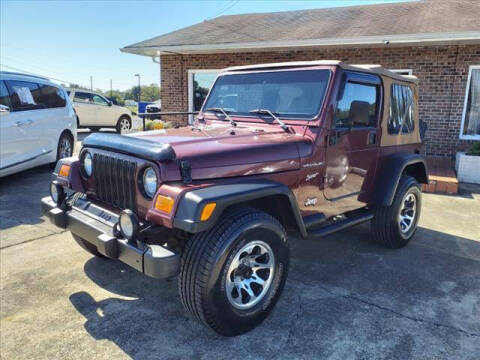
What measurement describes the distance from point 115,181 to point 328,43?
7.37 meters

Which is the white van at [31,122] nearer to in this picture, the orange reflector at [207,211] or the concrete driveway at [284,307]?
the concrete driveway at [284,307]

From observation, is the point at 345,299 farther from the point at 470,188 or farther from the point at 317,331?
the point at 470,188

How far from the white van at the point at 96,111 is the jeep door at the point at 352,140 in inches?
495

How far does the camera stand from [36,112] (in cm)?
677

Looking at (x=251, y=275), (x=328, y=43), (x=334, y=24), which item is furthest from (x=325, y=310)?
(x=334, y=24)

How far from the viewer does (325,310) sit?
3.05 m

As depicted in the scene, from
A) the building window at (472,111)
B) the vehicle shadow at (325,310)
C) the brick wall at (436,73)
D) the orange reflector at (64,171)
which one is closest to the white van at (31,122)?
the orange reflector at (64,171)

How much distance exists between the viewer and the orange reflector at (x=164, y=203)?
238 cm

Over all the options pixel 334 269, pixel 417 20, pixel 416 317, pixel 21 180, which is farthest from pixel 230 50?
pixel 416 317

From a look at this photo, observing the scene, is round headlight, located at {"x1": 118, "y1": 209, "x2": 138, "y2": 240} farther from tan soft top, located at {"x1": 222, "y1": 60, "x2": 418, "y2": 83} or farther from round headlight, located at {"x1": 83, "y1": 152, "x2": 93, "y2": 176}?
tan soft top, located at {"x1": 222, "y1": 60, "x2": 418, "y2": 83}

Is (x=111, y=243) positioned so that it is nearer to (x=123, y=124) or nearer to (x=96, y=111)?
(x=96, y=111)

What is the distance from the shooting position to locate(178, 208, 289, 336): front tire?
2.43 metres

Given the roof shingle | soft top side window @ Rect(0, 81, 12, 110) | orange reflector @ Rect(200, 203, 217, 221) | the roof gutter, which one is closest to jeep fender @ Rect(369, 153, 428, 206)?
orange reflector @ Rect(200, 203, 217, 221)

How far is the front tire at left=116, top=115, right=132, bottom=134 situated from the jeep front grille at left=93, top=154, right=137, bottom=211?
13.0 m
